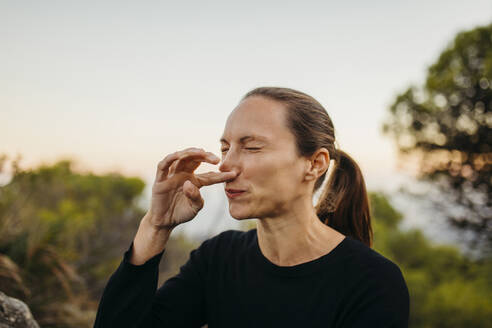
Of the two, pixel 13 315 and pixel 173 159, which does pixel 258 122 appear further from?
pixel 13 315

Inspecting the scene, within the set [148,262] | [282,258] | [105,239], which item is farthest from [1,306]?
[105,239]

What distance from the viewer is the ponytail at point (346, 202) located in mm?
2262

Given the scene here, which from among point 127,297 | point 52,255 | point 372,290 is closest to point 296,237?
point 372,290

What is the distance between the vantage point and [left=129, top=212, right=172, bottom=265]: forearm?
1.85 metres

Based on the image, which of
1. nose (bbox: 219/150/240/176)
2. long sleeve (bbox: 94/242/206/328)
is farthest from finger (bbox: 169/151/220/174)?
long sleeve (bbox: 94/242/206/328)

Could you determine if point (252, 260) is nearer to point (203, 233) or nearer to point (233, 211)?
point (233, 211)

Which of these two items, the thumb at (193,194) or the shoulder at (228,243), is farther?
the shoulder at (228,243)

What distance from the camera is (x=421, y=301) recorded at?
473 inches

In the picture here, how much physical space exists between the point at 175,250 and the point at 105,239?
1.31 meters

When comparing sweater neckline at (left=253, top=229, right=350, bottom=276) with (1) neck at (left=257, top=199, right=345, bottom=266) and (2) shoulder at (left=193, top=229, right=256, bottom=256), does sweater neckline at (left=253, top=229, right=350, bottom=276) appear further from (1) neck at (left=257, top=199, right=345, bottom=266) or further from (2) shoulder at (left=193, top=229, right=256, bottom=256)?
(2) shoulder at (left=193, top=229, right=256, bottom=256)

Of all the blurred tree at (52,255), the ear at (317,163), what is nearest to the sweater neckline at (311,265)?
the ear at (317,163)

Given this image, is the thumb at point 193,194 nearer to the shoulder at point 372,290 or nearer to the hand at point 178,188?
the hand at point 178,188

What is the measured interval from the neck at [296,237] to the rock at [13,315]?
1.20 meters

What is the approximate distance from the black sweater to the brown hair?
14.5 inches
